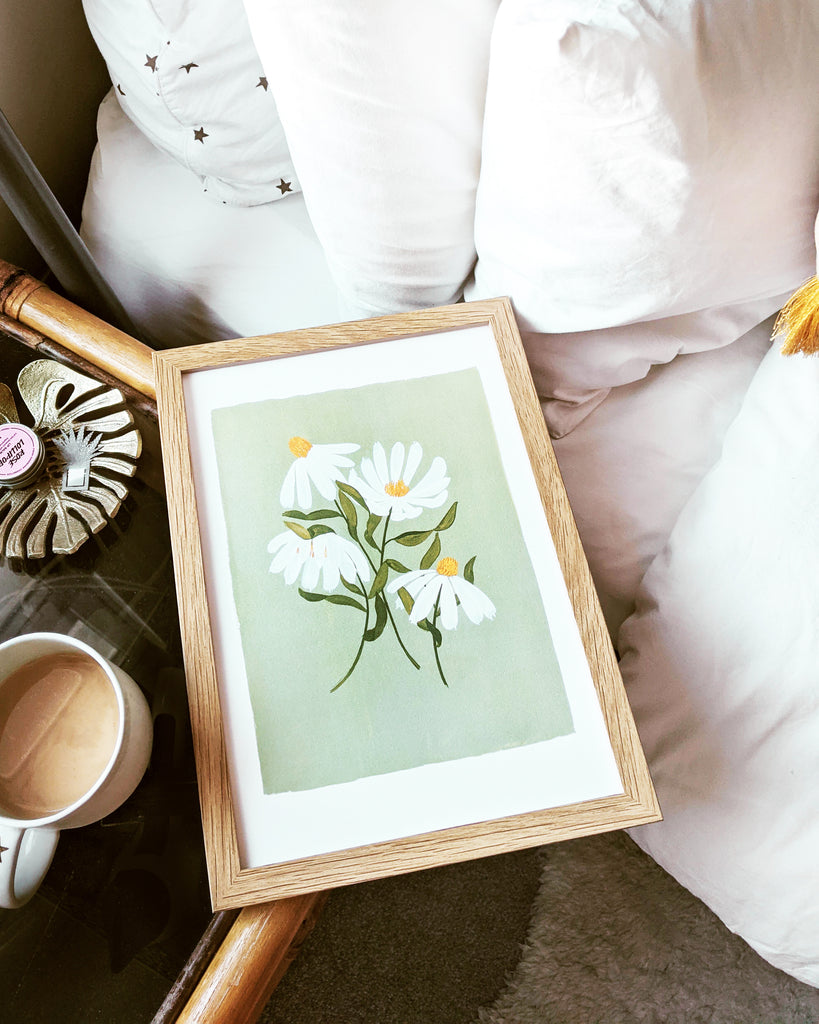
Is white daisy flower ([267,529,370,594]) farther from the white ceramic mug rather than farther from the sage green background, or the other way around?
the white ceramic mug

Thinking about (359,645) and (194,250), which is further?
(194,250)

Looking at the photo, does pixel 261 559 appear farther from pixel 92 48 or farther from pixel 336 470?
pixel 92 48

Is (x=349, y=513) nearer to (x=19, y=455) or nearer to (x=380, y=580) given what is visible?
(x=380, y=580)

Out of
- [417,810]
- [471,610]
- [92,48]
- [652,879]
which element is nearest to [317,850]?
[417,810]

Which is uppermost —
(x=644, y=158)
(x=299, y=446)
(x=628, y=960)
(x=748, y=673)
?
(x=644, y=158)

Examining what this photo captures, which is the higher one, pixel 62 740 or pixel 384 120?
pixel 384 120

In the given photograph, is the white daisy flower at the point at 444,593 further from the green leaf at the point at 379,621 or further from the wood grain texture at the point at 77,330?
the wood grain texture at the point at 77,330

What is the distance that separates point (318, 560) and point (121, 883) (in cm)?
28

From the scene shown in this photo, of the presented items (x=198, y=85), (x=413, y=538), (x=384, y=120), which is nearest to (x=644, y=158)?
(x=384, y=120)

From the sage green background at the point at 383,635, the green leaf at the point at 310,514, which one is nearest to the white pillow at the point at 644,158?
the sage green background at the point at 383,635

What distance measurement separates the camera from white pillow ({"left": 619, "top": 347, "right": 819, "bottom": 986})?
0.58 m

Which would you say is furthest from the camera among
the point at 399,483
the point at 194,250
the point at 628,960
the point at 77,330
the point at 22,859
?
the point at 628,960

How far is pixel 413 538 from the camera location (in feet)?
1.72

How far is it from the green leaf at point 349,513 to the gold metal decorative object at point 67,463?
21 centimetres
